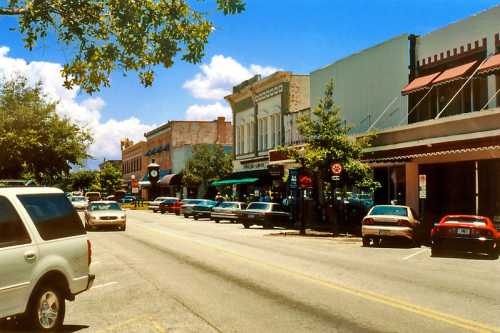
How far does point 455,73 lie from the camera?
27.0 m

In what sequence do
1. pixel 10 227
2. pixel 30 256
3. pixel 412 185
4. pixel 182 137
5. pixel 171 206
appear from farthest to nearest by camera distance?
pixel 182 137
pixel 171 206
pixel 412 185
pixel 30 256
pixel 10 227

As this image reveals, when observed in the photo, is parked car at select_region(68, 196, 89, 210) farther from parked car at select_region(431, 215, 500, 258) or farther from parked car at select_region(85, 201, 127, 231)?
parked car at select_region(431, 215, 500, 258)

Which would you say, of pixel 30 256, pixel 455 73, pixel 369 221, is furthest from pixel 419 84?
pixel 30 256

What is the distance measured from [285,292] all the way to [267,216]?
2339 cm

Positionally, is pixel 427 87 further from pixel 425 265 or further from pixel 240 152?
pixel 240 152

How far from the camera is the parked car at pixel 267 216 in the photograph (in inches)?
1378

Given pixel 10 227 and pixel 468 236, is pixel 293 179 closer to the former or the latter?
pixel 468 236

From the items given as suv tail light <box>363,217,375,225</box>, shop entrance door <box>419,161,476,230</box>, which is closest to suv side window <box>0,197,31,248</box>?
suv tail light <box>363,217,375,225</box>

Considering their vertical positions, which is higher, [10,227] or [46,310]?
[10,227]

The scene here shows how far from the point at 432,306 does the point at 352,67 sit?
2723 centimetres

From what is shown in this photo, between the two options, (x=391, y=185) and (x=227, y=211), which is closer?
(x=391, y=185)

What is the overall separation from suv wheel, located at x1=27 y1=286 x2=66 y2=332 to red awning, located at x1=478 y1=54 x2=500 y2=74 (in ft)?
64.5

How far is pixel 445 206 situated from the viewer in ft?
96.0

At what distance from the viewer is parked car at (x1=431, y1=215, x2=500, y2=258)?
18906mm
